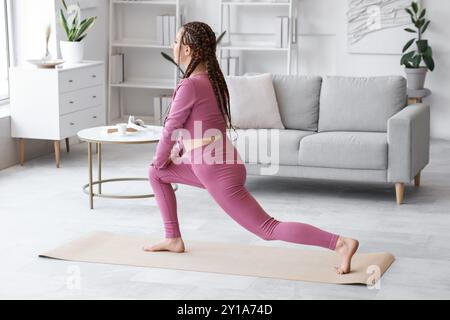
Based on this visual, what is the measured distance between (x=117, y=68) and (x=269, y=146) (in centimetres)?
348

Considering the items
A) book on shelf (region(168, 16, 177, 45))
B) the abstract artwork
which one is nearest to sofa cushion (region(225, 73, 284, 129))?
the abstract artwork

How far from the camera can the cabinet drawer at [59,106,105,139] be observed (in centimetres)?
704

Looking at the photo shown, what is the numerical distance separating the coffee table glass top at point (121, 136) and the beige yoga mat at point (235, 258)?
801mm

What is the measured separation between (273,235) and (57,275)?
1.06 meters

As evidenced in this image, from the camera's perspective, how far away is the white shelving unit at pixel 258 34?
8.49 meters

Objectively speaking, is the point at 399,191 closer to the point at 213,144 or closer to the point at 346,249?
the point at 346,249

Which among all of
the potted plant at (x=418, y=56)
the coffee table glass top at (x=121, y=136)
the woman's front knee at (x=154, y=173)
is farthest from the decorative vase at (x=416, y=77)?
the woman's front knee at (x=154, y=173)

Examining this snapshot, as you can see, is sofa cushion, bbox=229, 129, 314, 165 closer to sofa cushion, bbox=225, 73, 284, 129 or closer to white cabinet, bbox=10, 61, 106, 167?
sofa cushion, bbox=225, 73, 284, 129

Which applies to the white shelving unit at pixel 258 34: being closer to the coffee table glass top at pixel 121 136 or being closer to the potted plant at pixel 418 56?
the potted plant at pixel 418 56

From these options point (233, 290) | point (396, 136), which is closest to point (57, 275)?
point (233, 290)

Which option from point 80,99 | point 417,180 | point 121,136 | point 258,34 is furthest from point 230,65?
point 121,136

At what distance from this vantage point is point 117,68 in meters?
9.07

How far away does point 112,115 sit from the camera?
928cm

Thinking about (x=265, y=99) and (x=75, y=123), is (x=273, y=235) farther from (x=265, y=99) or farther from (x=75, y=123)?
(x=75, y=123)
